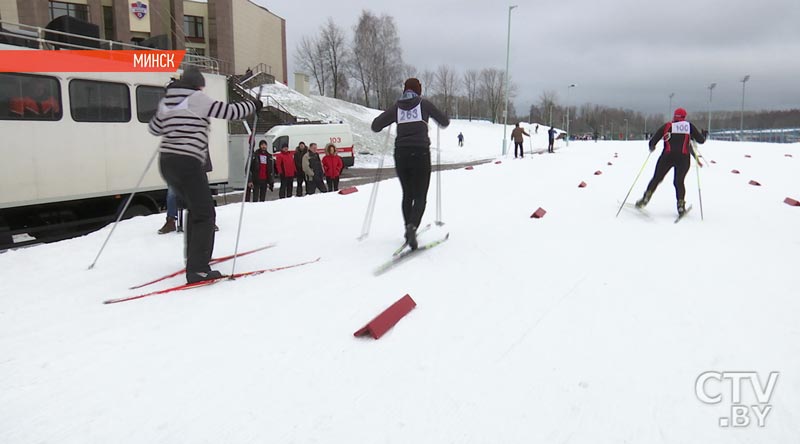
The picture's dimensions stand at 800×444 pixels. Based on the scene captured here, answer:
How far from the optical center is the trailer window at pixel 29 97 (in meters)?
7.11

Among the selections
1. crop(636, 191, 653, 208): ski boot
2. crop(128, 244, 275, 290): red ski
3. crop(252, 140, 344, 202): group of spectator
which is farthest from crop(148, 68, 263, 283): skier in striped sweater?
crop(252, 140, 344, 202): group of spectator

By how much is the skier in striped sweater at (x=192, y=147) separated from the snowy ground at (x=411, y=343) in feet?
1.30

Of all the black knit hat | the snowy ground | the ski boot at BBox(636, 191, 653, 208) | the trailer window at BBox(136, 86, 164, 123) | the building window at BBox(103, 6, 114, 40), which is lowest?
the snowy ground

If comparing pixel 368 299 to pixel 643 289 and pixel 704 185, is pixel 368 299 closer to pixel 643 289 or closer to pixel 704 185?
pixel 643 289

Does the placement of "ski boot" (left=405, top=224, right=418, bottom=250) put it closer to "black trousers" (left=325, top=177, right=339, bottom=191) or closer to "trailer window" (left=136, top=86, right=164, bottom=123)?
"trailer window" (left=136, top=86, right=164, bottom=123)

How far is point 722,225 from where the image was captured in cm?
716

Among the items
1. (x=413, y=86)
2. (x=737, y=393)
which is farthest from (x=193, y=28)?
(x=737, y=393)

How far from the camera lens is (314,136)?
2489 centimetres

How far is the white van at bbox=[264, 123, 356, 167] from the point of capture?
2366cm

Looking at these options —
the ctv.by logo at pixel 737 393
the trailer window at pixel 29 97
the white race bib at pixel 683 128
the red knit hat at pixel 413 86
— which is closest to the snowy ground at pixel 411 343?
the ctv.by logo at pixel 737 393

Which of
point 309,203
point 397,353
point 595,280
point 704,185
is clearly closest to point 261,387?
point 397,353

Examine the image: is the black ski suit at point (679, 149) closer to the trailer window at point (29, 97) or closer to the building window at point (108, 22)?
the trailer window at point (29, 97)
